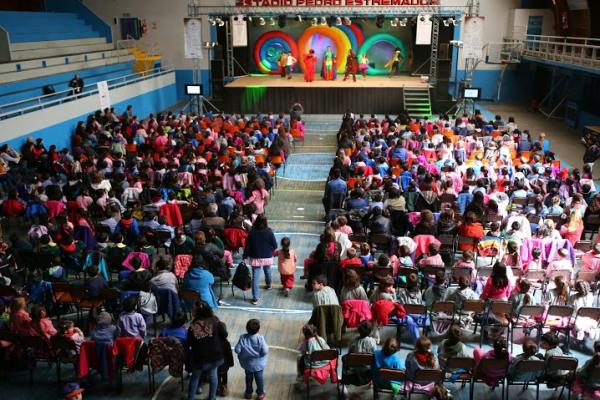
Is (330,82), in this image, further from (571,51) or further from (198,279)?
(198,279)

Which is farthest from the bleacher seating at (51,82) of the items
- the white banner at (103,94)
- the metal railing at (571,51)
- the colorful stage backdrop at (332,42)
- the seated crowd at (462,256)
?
the metal railing at (571,51)

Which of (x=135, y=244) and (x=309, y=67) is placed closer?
(x=135, y=244)

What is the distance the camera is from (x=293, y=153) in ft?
61.9

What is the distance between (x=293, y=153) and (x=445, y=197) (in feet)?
26.7

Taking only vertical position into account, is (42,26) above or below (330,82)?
above

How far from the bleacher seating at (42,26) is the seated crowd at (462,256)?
50.5 ft

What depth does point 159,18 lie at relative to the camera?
29344mm

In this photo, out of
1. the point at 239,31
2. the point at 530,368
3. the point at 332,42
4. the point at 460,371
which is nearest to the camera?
the point at 530,368

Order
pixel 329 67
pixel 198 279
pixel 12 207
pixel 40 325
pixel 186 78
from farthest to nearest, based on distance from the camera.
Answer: pixel 186 78 < pixel 329 67 < pixel 12 207 < pixel 198 279 < pixel 40 325

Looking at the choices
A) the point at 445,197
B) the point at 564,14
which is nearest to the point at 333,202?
the point at 445,197

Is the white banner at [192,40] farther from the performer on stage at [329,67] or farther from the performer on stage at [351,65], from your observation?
the performer on stage at [351,65]

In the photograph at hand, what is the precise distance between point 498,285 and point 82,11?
27196mm

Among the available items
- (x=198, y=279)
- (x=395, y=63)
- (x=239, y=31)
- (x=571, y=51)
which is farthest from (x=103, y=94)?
(x=571, y=51)

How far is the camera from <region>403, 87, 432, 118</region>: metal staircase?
80.2 feet
